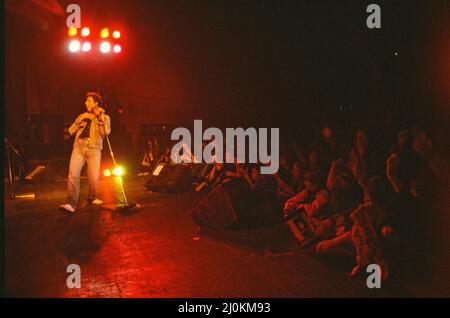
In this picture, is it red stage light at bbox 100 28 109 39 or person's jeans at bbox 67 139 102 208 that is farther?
red stage light at bbox 100 28 109 39

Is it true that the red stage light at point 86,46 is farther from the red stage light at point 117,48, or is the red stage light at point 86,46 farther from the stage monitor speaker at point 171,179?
the stage monitor speaker at point 171,179

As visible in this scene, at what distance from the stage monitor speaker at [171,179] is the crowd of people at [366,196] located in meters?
3.08

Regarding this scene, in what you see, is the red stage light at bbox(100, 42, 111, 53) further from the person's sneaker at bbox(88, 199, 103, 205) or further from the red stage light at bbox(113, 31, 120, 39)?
the person's sneaker at bbox(88, 199, 103, 205)

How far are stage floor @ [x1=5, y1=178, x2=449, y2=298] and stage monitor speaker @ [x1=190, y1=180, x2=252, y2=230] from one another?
0.22m

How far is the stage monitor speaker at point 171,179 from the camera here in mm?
9984

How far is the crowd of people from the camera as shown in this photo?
15.1 feet

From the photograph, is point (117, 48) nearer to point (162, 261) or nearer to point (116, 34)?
point (116, 34)

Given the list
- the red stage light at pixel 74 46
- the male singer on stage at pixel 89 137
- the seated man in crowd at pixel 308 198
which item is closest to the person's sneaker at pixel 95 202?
the male singer on stage at pixel 89 137

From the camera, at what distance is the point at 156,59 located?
15211 millimetres

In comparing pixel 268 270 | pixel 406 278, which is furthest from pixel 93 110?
pixel 406 278

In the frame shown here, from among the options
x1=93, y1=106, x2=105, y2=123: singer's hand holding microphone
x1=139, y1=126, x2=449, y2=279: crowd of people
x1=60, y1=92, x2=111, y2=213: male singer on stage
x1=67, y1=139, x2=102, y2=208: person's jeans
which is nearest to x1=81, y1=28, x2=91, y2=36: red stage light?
x1=60, y1=92, x2=111, y2=213: male singer on stage

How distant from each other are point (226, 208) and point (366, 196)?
2.24 metres

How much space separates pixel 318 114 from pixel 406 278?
11020mm
